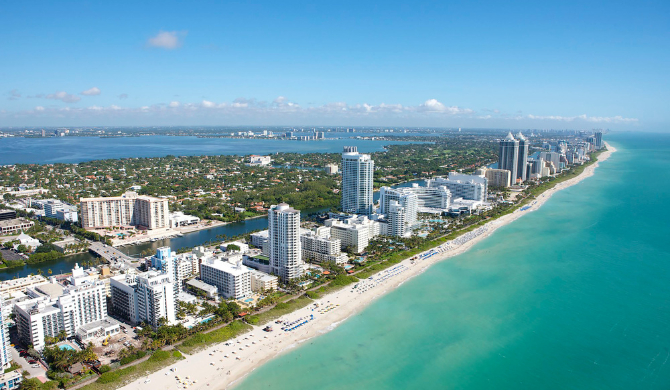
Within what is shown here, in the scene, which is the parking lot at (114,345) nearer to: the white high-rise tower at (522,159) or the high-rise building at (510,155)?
the high-rise building at (510,155)

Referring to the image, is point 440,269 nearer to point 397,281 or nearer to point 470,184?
point 397,281

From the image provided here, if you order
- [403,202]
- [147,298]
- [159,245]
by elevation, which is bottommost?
[159,245]

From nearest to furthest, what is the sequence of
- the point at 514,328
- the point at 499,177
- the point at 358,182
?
the point at 514,328 < the point at 358,182 < the point at 499,177

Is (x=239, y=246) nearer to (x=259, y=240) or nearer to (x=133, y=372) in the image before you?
(x=259, y=240)

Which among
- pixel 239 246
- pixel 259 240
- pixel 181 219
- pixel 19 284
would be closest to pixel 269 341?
pixel 239 246

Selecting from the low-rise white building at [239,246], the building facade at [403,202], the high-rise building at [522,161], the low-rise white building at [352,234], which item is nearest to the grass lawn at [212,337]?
the low-rise white building at [239,246]

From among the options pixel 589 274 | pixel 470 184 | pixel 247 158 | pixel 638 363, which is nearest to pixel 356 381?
pixel 638 363
